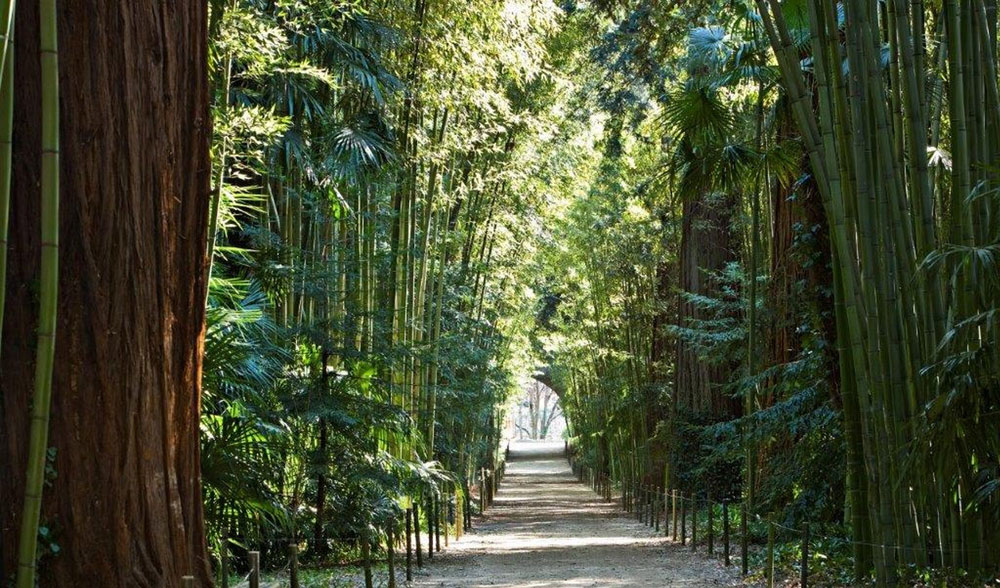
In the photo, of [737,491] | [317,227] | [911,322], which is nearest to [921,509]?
[911,322]

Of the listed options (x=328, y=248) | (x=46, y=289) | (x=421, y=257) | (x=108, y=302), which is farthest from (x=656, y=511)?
(x=46, y=289)

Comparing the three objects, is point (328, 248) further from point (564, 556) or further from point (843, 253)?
point (843, 253)

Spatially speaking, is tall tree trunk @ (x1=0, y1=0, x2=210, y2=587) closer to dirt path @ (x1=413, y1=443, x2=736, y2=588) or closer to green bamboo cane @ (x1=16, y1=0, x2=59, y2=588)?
green bamboo cane @ (x1=16, y1=0, x2=59, y2=588)

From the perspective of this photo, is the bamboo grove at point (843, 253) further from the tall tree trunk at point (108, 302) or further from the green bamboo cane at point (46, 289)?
the green bamboo cane at point (46, 289)

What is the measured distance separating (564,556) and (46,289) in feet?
29.9

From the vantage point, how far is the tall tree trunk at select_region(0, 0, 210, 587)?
3.65 meters

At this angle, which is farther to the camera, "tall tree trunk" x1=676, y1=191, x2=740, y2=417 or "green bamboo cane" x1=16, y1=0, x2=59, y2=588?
"tall tree trunk" x1=676, y1=191, x2=740, y2=417

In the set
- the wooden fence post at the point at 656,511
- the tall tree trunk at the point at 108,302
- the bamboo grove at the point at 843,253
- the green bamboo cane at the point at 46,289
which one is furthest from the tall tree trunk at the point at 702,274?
the green bamboo cane at the point at 46,289

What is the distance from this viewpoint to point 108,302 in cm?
379

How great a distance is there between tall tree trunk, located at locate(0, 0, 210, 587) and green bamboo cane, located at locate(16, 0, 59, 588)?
693 millimetres

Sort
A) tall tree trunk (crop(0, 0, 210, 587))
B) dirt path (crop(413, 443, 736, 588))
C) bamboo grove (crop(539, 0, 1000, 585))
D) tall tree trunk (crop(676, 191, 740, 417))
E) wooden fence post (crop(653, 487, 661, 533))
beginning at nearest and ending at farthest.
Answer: tall tree trunk (crop(0, 0, 210, 587)) → bamboo grove (crop(539, 0, 1000, 585)) → dirt path (crop(413, 443, 736, 588)) → wooden fence post (crop(653, 487, 661, 533)) → tall tree trunk (crop(676, 191, 740, 417))

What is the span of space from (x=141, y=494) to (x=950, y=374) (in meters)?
3.02

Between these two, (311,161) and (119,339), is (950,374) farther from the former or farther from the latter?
(311,161)

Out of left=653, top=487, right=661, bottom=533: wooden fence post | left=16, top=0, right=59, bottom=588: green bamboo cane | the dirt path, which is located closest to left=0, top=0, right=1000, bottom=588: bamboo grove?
left=16, top=0, right=59, bottom=588: green bamboo cane
